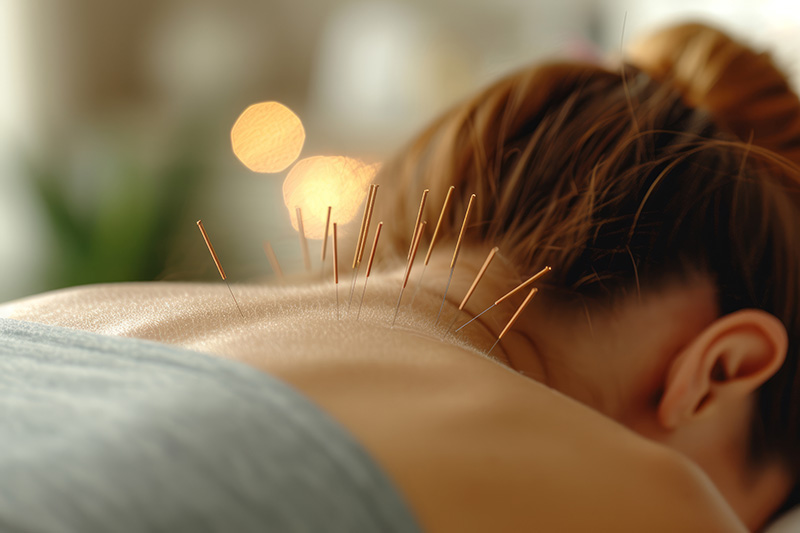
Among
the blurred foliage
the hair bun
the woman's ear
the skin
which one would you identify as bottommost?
the blurred foliage

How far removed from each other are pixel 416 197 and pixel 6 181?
1.88 m

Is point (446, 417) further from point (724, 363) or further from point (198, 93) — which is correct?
point (198, 93)

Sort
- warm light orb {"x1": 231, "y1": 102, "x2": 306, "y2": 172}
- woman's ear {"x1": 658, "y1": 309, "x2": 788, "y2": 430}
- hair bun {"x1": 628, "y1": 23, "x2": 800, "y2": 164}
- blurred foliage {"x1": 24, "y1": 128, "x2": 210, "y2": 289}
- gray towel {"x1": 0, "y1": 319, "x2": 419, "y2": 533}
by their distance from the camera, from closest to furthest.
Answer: gray towel {"x1": 0, "y1": 319, "x2": 419, "y2": 533} → woman's ear {"x1": 658, "y1": 309, "x2": 788, "y2": 430} → hair bun {"x1": 628, "y1": 23, "x2": 800, "y2": 164} → blurred foliage {"x1": 24, "y1": 128, "x2": 210, "y2": 289} → warm light orb {"x1": 231, "y1": 102, "x2": 306, "y2": 172}

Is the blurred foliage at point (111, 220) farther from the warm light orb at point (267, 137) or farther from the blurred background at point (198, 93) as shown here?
the warm light orb at point (267, 137)

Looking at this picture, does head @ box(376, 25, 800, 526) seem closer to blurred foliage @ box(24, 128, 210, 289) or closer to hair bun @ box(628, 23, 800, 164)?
hair bun @ box(628, 23, 800, 164)

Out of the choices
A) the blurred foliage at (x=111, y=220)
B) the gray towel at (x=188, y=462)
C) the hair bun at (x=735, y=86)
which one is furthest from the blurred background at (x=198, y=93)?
the gray towel at (x=188, y=462)

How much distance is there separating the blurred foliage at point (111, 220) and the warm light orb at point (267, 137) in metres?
0.75

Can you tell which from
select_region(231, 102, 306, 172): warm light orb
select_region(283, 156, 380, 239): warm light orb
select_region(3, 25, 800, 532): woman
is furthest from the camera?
select_region(231, 102, 306, 172): warm light orb

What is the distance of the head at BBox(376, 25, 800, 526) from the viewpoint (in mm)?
669

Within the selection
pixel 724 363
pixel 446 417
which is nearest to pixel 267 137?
pixel 724 363

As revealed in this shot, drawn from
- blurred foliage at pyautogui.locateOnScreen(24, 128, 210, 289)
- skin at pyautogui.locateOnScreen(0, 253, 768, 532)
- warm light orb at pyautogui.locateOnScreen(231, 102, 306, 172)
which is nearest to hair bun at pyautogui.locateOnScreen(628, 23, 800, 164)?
skin at pyautogui.locateOnScreen(0, 253, 768, 532)

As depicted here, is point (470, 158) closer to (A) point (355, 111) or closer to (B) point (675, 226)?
(B) point (675, 226)

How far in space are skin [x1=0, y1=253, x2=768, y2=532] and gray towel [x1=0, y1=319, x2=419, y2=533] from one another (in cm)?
3

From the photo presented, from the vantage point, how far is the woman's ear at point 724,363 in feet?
2.07
